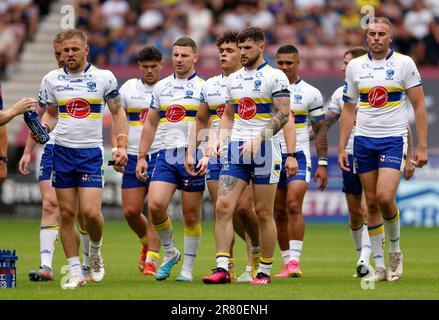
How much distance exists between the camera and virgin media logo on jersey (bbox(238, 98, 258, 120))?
1234 centimetres

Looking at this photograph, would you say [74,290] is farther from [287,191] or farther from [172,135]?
[287,191]

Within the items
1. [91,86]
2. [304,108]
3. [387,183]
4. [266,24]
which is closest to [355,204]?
[304,108]

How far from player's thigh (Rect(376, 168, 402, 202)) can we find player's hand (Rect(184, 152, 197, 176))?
2114 millimetres

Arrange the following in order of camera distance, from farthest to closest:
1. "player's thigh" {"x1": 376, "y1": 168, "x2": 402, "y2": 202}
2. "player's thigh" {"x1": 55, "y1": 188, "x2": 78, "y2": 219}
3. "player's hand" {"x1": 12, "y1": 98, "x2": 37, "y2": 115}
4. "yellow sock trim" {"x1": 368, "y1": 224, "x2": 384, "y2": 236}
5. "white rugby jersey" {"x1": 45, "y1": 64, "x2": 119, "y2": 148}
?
"yellow sock trim" {"x1": 368, "y1": 224, "x2": 384, "y2": 236} → "player's thigh" {"x1": 376, "y1": 168, "x2": 402, "y2": 202} → "white rugby jersey" {"x1": 45, "y1": 64, "x2": 119, "y2": 148} → "player's thigh" {"x1": 55, "y1": 188, "x2": 78, "y2": 219} → "player's hand" {"x1": 12, "y1": 98, "x2": 37, "y2": 115}

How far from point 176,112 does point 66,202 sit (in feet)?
6.68

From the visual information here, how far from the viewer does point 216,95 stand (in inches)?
523

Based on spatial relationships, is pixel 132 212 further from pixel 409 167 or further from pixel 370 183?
pixel 409 167

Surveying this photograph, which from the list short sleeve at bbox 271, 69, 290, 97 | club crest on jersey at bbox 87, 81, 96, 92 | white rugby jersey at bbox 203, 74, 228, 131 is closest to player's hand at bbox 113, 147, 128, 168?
club crest on jersey at bbox 87, 81, 96, 92

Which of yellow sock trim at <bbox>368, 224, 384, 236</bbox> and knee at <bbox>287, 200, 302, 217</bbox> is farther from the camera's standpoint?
knee at <bbox>287, 200, 302, 217</bbox>

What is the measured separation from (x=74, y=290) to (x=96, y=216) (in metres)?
1.07

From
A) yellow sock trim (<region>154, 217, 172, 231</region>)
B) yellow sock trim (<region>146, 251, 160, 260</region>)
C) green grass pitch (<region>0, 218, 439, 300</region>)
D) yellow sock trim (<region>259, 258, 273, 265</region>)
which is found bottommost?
green grass pitch (<region>0, 218, 439, 300</region>)

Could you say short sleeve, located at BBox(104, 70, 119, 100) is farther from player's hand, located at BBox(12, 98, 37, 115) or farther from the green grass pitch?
the green grass pitch
